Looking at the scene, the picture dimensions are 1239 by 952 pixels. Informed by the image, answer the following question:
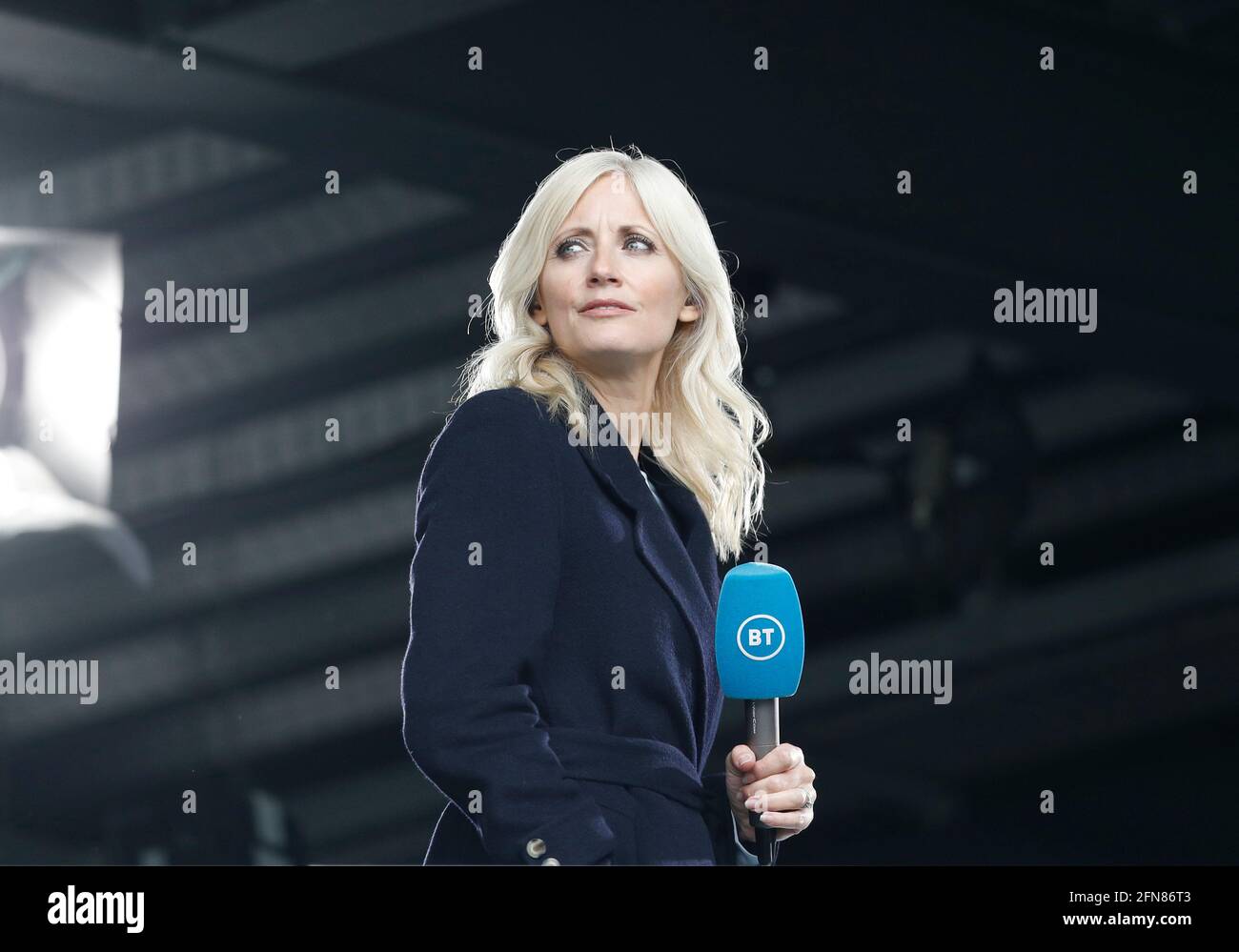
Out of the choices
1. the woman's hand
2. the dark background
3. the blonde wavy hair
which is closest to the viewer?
the woman's hand

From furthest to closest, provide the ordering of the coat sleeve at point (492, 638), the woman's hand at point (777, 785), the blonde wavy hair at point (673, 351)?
the blonde wavy hair at point (673, 351) → the woman's hand at point (777, 785) → the coat sleeve at point (492, 638)

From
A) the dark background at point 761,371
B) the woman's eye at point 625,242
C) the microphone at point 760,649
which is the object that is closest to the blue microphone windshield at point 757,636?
the microphone at point 760,649

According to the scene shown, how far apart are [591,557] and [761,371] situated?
176 centimetres

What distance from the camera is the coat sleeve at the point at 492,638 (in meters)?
1.83

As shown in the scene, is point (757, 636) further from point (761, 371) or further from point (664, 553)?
point (761, 371)

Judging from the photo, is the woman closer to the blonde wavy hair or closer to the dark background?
the blonde wavy hair

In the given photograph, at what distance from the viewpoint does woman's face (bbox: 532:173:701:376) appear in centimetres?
219

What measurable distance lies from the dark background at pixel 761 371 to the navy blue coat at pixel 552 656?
1519 millimetres

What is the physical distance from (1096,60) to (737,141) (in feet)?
3.39

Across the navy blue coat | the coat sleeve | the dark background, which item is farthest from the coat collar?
the dark background

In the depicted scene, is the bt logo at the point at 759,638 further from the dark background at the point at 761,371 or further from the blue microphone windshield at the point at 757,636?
the dark background at the point at 761,371

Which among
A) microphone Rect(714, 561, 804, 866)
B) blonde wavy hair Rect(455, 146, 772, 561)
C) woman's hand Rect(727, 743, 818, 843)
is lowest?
woman's hand Rect(727, 743, 818, 843)

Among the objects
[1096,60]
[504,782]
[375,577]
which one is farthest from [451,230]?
[504,782]
